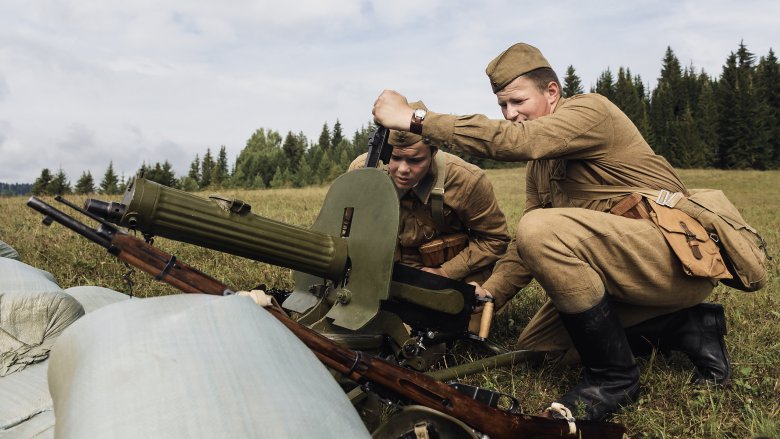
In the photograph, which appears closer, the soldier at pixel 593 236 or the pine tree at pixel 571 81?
the soldier at pixel 593 236

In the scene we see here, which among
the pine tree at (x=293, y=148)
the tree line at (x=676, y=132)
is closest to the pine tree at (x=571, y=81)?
the tree line at (x=676, y=132)

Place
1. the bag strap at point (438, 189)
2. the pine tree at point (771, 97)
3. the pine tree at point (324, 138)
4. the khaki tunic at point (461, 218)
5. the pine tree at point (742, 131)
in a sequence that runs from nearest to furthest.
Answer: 1. the bag strap at point (438, 189)
2. the khaki tunic at point (461, 218)
3. the pine tree at point (742, 131)
4. the pine tree at point (771, 97)
5. the pine tree at point (324, 138)

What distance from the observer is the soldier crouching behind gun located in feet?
16.9

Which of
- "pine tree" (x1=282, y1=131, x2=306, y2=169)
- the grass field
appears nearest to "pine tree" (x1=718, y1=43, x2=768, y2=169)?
"pine tree" (x1=282, y1=131, x2=306, y2=169)

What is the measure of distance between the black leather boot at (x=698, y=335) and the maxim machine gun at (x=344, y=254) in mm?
1236

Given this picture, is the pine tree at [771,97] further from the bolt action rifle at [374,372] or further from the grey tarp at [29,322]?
the grey tarp at [29,322]

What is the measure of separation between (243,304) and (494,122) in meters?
2.23

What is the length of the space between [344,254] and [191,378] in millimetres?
2054

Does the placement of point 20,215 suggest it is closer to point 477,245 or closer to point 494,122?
point 477,245

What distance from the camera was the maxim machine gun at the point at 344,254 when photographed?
3.11 metres

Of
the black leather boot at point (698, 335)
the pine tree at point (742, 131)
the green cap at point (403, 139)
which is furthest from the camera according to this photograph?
the pine tree at point (742, 131)

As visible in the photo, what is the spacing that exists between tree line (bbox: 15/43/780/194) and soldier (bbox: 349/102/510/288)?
171ft

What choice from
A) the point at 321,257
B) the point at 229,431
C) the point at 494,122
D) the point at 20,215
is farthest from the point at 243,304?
the point at 20,215

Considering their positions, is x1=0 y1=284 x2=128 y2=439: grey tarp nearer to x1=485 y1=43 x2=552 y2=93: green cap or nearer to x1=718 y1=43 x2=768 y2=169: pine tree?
x1=485 y1=43 x2=552 y2=93: green cap
